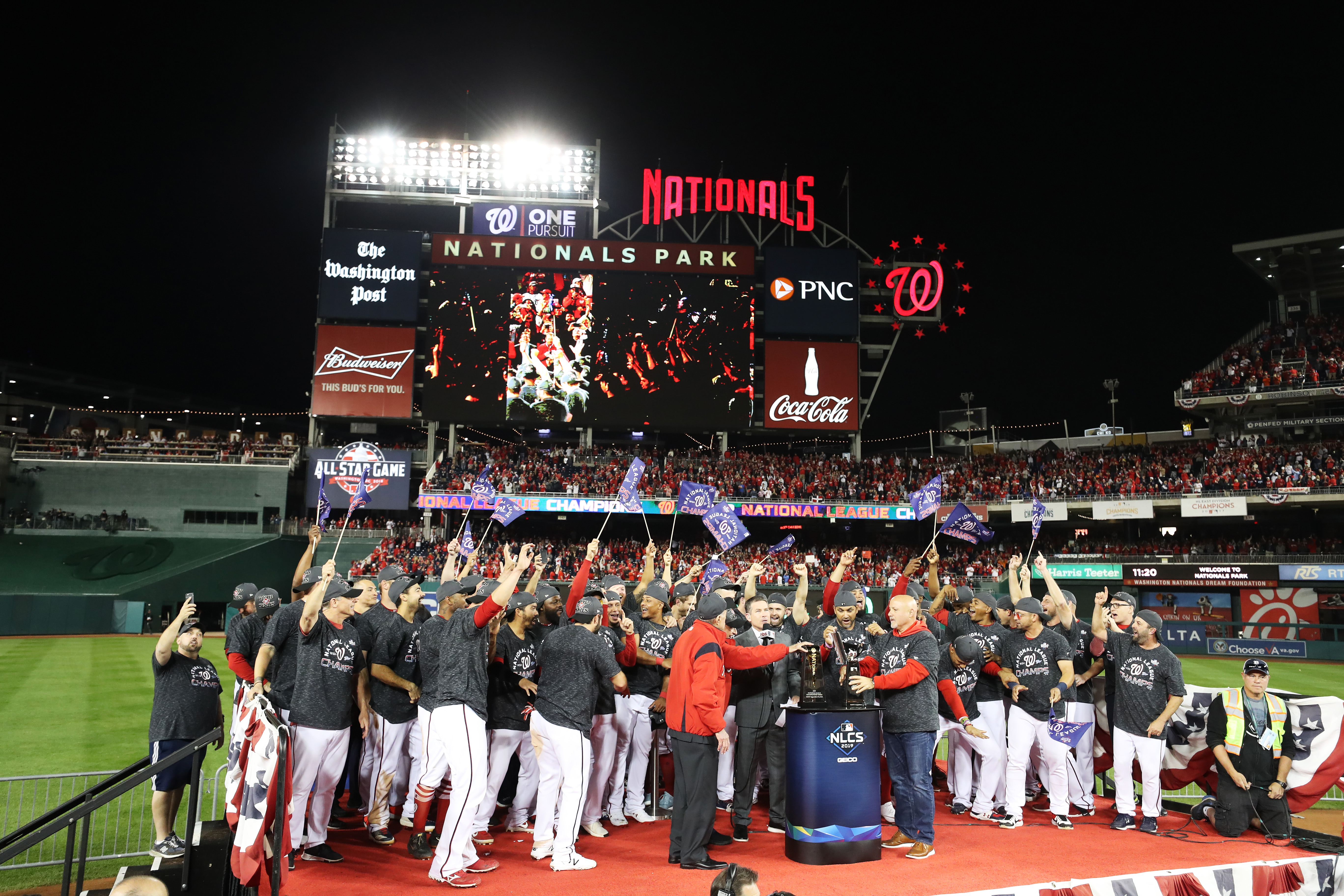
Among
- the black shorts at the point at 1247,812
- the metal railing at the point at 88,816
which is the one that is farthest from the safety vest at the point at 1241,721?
Result: the metal railing at the point at 88,816

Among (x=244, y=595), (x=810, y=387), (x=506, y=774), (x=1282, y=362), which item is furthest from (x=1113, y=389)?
(x=244, y=595)

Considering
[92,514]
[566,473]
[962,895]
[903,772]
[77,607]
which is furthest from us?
[92,514]

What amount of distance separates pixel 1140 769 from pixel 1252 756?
965 millimetres

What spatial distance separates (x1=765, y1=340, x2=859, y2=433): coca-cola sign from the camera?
3722cm

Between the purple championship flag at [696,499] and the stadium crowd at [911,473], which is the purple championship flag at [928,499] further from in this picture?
the stadium crowd at [911,473]

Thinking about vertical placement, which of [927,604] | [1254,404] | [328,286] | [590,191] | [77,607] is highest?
[590,191]

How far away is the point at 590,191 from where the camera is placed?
131 ft

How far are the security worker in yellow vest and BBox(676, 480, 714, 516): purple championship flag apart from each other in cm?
784

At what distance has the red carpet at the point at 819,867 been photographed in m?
6.40

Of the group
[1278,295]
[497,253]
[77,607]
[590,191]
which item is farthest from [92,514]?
[1278,295]

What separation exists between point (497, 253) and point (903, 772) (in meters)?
33.3

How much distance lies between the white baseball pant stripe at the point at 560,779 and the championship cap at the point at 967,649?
352 centimetres

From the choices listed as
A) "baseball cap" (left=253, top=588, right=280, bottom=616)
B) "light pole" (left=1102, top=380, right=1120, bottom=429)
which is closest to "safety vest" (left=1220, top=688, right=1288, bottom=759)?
"baseball cap" (left=253, top=588, right=280, bottom=616)

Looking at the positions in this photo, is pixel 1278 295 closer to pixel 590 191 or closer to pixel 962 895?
pixel 590 191
